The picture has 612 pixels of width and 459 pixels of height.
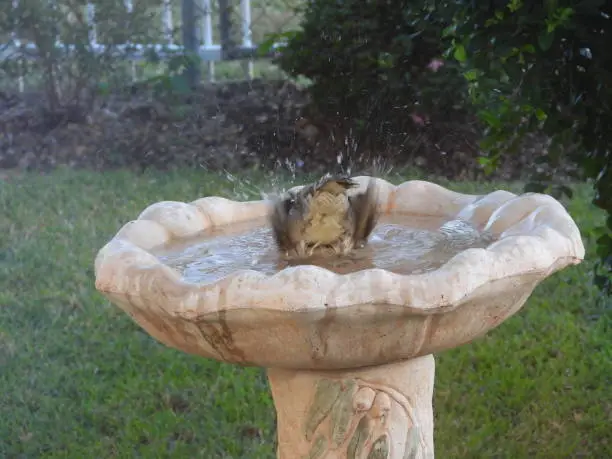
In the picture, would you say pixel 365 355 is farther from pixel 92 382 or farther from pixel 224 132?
pixel 224 132

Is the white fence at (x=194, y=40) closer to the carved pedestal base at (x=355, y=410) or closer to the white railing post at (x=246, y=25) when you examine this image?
the white railing post at (x=246, y=25)

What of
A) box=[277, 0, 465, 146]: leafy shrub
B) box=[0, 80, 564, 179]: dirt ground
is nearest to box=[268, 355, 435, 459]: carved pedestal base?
box=[277, 0, 465, 146]: leafy shrub

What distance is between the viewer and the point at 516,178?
22.0 feet

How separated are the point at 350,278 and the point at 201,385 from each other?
7.62ft

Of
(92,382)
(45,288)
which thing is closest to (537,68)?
(92,382)

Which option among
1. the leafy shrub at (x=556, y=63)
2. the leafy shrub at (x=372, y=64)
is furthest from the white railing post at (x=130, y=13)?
the leafy shrub at (x=556, y=63)

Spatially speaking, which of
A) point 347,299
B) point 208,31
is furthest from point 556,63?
point 208,31

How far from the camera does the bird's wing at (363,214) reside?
2508 millimetres

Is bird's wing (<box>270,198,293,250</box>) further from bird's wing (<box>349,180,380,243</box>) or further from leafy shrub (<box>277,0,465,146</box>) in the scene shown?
leafy shrub (<box>277,0,465,146</box>)

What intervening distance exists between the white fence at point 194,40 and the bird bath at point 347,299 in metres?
5.59

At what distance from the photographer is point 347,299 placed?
1.83m

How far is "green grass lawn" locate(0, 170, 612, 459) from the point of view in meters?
3.59

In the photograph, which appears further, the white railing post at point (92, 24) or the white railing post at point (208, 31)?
the white railing post at point (208, 31)

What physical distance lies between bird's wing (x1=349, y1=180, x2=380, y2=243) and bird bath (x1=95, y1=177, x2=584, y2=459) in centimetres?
6
